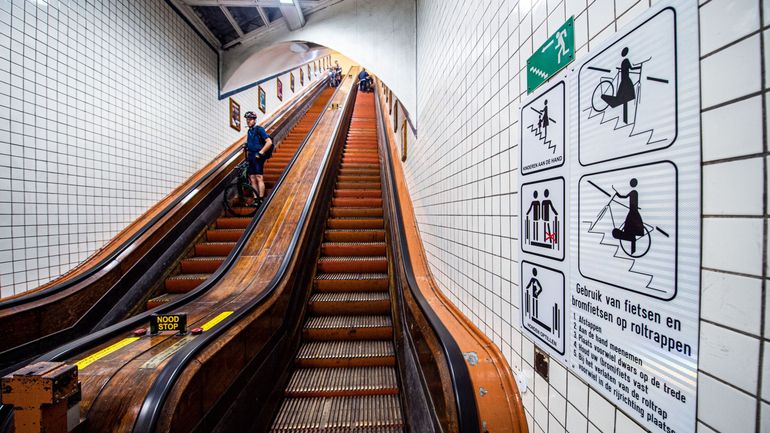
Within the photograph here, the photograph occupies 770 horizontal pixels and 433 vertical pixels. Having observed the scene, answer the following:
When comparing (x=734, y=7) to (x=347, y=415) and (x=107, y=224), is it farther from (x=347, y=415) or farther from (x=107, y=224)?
(x=107, y=224)

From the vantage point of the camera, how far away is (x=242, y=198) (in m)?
4.83

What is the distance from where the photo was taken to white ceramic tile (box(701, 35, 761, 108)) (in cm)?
54

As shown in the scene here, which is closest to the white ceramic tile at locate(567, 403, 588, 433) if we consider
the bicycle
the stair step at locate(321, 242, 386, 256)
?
the stair step at locate(321, 242, 386, 256)

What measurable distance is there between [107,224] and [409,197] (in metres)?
3.54

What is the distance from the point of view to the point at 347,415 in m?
2.25

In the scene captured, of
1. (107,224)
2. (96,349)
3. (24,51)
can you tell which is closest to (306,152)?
(107,224)

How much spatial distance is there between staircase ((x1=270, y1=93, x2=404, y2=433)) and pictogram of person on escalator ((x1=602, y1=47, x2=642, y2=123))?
2340mm

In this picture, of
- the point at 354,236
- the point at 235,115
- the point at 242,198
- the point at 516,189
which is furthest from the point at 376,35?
the point at 235,115

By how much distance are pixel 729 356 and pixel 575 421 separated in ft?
1.91

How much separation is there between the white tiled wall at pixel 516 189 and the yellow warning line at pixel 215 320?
1.59m

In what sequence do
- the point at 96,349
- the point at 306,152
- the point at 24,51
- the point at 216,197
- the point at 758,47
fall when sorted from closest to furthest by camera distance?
1. the point at 758,47
2. the point at 96,349
3. the point at 24,51
4. the point at 216,197
5. the point at 306,152

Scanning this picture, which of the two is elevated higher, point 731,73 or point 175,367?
point 731,73

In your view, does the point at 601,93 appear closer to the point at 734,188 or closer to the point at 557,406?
the point at 734,188

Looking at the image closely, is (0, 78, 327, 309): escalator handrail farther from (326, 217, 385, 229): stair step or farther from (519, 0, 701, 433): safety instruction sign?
(519, 0, 701, 433): safety instruction sign
